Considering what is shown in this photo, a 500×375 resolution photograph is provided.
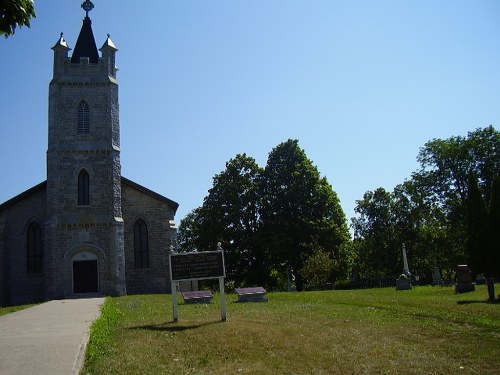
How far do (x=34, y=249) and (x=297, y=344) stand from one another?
83.6 feet

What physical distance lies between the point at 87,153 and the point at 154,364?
24823mm

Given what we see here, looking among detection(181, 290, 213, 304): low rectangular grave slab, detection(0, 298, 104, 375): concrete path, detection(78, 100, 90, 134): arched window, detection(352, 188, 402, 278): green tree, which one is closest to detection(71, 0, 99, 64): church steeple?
detection(78, 100, 90, 134): arched window

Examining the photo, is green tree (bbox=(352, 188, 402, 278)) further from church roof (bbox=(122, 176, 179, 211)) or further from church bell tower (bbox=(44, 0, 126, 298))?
church bell tower (bbox=(44, 0, 126, 298))

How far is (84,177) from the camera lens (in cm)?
3102

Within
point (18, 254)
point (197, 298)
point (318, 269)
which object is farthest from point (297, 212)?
point (197, 298)

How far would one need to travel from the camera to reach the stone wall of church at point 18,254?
1173 inches

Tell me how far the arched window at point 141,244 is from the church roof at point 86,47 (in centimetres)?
1117

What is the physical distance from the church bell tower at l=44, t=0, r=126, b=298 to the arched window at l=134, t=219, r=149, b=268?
2.10 m

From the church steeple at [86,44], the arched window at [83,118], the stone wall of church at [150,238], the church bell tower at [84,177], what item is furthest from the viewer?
the church steeple at [86,44]

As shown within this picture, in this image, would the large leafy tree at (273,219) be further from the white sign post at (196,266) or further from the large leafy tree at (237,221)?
the white sign post at (196,266)

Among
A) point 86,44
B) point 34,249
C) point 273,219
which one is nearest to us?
point 34,249

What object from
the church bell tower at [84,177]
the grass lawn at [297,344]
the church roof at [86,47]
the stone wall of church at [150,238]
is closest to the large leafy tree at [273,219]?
the stone wall of church at [150,238]

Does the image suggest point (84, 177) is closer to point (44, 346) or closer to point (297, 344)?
point (44, 346)

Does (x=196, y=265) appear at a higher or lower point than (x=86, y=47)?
lower
